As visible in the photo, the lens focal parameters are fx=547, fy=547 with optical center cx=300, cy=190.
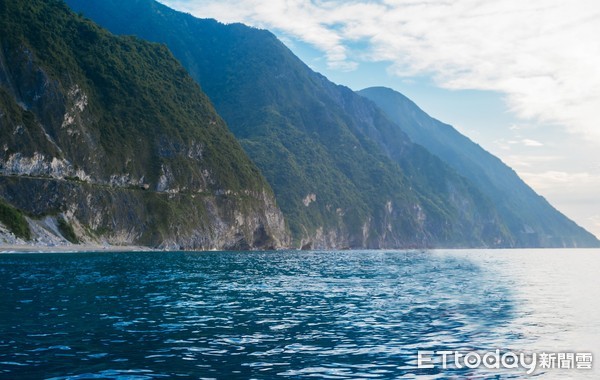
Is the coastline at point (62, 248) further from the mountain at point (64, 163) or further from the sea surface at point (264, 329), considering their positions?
the sea surface at point (264, 329)

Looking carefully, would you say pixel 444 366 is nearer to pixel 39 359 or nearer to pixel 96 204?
pixel 39 359

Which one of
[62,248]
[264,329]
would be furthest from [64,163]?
[264,329]

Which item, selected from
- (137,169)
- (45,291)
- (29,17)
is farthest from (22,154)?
(45,291)

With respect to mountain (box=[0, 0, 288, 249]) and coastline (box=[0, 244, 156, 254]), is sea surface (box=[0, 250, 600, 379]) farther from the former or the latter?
mountain (box=[0, 0, 288, 249])

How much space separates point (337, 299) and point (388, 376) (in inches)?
1052

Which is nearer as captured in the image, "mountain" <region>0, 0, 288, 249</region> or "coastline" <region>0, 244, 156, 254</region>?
"coastline" <region>0, 244, 156, 254</region>

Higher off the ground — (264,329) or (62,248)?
(62,248)

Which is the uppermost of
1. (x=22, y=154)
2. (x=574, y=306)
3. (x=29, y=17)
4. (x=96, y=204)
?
(x=29, y=17)

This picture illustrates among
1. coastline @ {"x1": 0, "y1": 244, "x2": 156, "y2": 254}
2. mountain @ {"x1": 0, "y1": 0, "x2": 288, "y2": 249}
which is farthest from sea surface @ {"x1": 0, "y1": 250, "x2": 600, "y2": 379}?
mountain @ {"x1": 0, "y1": 0, "x2": 288, "y2": 249}

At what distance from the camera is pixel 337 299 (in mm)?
46594

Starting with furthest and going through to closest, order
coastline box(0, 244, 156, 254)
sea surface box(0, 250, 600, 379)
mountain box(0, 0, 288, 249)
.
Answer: mountain box(0, 0, 288, 249)
coastline box(0, 244, 156, 254)
sea surface box(0, 250, 600, 379)

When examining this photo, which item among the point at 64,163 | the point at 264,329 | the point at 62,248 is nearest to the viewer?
the point at 264,329

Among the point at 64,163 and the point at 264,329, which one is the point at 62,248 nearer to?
the point at 64,163

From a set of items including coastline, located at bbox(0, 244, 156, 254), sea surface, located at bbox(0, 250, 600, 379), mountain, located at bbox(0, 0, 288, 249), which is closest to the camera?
sea surface, located at bbox(0, 250, 600, 379)
